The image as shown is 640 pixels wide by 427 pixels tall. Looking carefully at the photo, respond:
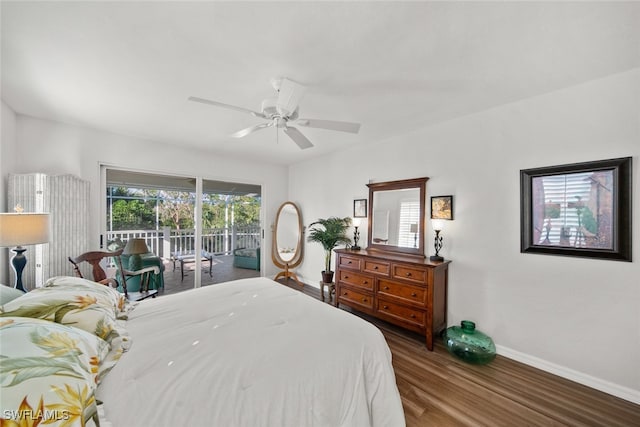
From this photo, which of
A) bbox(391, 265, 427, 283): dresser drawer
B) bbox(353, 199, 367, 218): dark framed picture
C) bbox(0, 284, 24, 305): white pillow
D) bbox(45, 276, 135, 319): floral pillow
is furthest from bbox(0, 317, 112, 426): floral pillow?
bbox(353, 199, 367, 218): dark framed picture

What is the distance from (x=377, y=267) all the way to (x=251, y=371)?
2.15 meters

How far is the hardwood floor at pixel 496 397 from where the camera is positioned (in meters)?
1.64

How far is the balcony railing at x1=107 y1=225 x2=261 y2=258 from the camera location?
3.66m

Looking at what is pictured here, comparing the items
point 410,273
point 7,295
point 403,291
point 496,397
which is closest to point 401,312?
point 403,291

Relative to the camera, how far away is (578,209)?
79.7 inches

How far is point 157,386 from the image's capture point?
3.21 ft

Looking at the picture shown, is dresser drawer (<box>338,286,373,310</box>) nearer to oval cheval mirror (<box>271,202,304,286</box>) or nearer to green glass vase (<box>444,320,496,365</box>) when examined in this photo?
green glass vase (<box>444,320,496,365</box>)

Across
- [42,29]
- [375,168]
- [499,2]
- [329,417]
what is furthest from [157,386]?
[375,168]

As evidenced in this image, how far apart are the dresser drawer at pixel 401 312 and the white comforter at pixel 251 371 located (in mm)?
1280

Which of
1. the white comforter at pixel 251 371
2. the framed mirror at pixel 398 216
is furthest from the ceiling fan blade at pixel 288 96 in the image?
the framed mirror at pixel 398 216

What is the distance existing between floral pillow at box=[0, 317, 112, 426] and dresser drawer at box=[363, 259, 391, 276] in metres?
2.55

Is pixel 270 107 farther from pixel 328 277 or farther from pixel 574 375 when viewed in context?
pixel 574 375

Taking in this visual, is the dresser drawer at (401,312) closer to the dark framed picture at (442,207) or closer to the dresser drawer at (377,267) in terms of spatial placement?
the dresser drawer at (377,267)

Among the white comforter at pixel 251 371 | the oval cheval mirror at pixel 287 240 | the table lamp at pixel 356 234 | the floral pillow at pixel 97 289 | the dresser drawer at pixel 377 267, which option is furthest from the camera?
the oval cheval mirror at pixel 287 240
